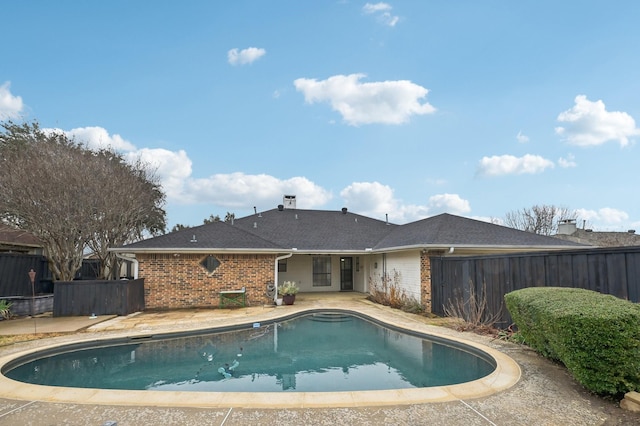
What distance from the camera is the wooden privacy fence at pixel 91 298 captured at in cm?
1132

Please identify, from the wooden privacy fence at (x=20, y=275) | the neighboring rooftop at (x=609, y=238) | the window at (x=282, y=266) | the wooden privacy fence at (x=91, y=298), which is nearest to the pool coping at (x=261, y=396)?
the wooden privacy fence at (x=91, y=298)

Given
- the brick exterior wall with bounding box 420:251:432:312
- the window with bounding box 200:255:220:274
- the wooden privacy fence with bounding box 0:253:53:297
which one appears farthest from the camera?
the window with bounding box 200:255:220:274

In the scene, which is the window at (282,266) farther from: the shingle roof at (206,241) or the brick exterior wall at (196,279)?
the brick exterior wall at (196,279)

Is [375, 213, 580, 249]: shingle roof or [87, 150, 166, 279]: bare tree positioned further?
[87, 150, 166, 279]: bare tree

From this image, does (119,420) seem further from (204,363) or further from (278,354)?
(278,354)

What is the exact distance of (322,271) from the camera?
62.7 ft

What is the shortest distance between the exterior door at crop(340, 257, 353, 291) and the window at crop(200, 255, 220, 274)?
786cm

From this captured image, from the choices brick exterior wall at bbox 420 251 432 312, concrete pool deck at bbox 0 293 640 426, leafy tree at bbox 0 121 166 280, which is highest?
leafy tree at bbox 0 121 166 280

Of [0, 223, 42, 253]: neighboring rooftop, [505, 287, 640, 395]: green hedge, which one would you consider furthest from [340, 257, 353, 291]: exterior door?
[505, 287, 640, 395]: green hedge

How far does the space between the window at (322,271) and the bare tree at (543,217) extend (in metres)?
28.0

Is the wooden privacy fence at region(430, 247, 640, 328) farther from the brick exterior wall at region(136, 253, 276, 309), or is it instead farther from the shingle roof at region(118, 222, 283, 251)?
the brick exterior wall at region(136, 253, 276, 309)

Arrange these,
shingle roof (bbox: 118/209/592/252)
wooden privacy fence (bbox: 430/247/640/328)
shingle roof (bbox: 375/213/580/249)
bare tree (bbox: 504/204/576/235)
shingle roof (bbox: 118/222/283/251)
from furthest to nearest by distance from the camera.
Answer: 1. bare tree (bbox: 504/204/576/235)
2. shingle roof (bbox: 118/222/283/251)
3. shingle roof (bbox: 118/209/592/252)
4. shingle roof (bbox: 375/213/580/249)
5. wooden privacy fence (bbox: 430/247/640/328)

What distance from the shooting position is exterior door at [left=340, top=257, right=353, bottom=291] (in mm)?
19484

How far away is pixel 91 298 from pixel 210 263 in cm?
388
